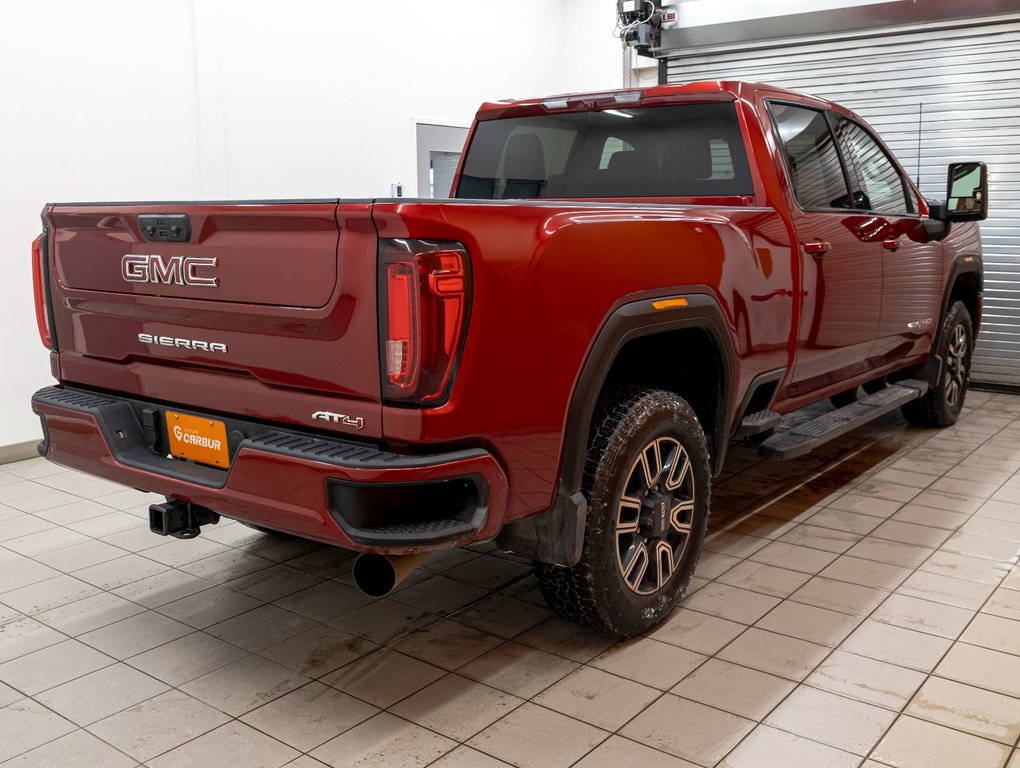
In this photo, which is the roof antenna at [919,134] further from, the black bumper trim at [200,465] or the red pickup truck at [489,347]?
the black bumper trim at [200,465]

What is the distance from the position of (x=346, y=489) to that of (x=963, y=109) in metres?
7.05

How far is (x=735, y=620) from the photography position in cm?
308

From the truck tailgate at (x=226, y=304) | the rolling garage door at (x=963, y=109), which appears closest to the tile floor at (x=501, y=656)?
the truck tailgate at (x=226, y=304)

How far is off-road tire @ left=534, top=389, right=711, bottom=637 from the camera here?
2.62 metres

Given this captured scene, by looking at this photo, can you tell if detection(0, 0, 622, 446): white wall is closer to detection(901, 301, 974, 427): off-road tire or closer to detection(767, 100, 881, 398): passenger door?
detection(767, 100, 881, 398): passenger door

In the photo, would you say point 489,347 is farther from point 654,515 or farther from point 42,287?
point 42,287

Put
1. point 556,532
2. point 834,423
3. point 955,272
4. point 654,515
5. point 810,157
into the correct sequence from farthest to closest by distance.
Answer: point 955,272 → point 834,423 → point 810,157 → point 654,515 → point 556,532

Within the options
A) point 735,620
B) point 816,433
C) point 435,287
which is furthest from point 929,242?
point 435,287

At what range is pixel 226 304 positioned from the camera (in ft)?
7.82

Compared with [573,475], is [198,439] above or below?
above

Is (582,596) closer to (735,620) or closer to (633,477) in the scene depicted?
(633,477)

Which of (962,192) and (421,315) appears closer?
(421,315)

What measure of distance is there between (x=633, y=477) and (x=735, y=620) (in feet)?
2.26

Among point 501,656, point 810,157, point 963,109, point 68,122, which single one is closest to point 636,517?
point 501,656
